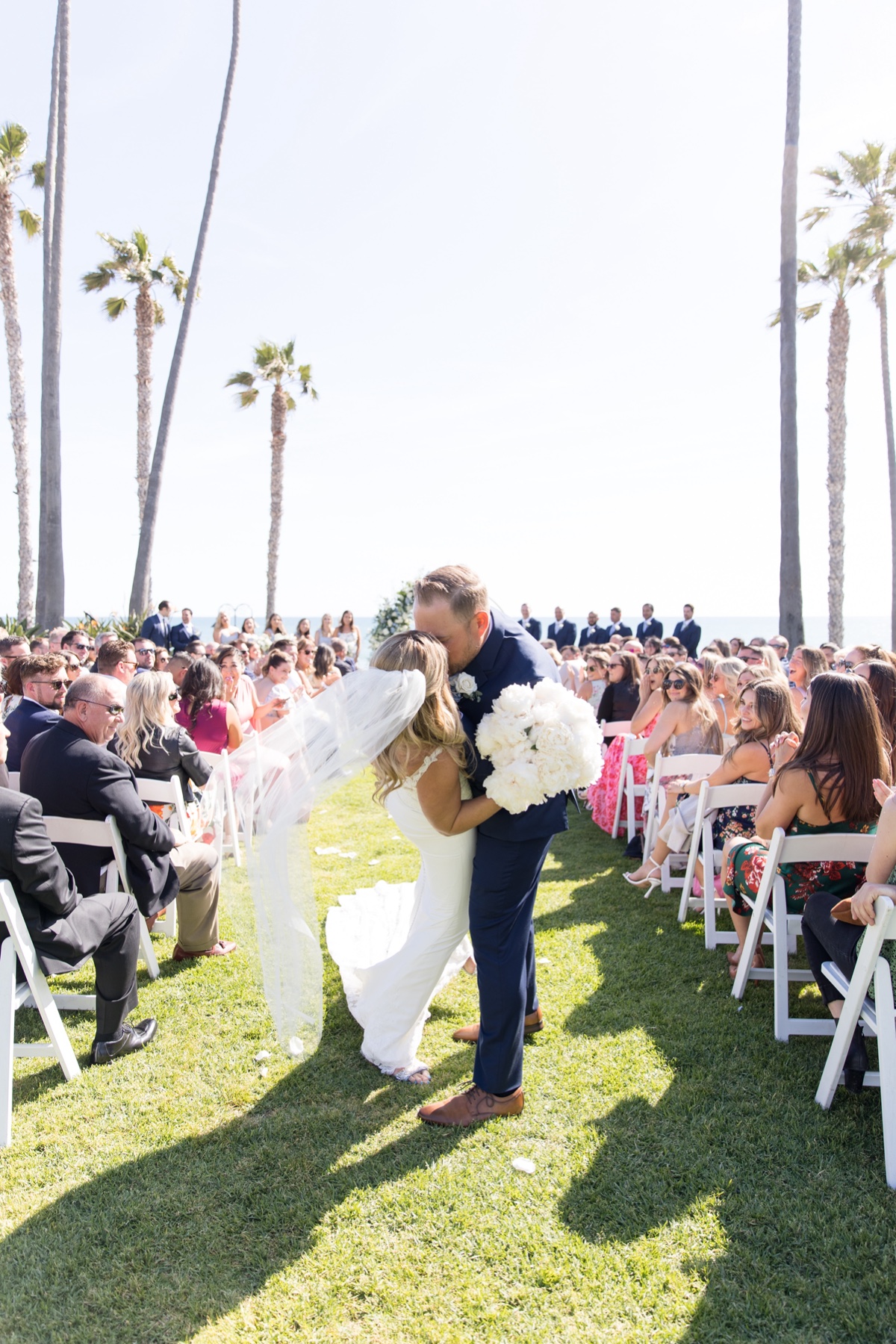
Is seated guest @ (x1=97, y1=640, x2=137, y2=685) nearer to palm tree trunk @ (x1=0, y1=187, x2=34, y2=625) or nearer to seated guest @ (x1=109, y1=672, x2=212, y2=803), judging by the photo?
seated guest @ (x1=109, y1=672, x2=212, y2=803)

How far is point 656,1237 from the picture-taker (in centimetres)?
265

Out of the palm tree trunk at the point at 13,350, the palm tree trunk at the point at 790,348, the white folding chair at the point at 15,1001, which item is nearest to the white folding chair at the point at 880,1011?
the white folding chair at the point at 15,1001

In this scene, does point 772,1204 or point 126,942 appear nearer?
point 772,1204

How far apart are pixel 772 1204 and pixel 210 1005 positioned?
9.51ft

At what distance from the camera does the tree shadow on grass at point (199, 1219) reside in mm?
2391

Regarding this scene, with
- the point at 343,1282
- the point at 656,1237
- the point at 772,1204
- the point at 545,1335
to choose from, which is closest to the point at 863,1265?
the point at 772,1204

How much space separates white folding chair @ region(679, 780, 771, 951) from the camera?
191 inches

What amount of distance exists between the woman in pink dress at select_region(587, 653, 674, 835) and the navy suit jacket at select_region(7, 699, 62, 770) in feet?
14.8

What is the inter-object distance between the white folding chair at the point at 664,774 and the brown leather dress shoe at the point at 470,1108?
9.71ft

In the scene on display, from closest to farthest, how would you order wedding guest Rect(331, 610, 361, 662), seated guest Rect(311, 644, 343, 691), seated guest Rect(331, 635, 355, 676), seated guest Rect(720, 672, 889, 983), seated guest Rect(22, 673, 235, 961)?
seated guest Rect(720, 672, 889, 983) → seated guest Rect(22, 673, 235, 961) → seated guest Rect(311, 644, 343, 691) → seated guest Rect(331, 635, 355, 676) → wedding guest Rect(331, 610, 361, 662)

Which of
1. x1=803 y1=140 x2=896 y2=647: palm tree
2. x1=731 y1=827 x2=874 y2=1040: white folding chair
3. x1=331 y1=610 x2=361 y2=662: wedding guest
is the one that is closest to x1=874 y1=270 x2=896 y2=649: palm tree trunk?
x1=803 y1=140 x2=896 y2=647: palm tree

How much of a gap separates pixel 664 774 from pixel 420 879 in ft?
9.23

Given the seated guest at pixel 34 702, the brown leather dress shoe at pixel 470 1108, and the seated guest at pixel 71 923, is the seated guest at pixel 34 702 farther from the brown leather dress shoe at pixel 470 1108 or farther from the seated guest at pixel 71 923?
the brown leather dress shoe at pixel 470 1108

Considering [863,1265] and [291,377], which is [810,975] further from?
[291,377]
